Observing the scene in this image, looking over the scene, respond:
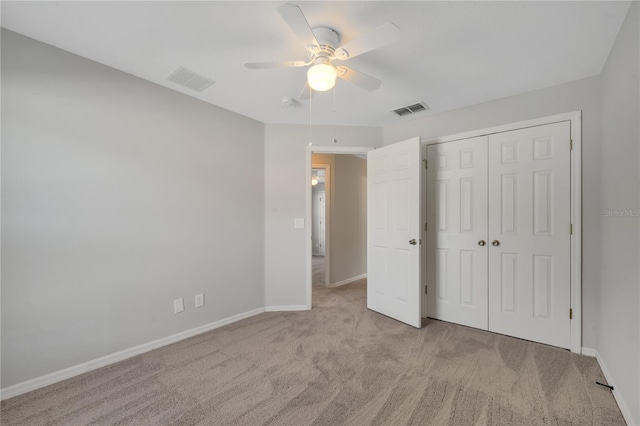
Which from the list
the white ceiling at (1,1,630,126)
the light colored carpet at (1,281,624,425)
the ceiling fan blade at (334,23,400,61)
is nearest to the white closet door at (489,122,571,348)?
the light colored carpet at (1,281,624,425)

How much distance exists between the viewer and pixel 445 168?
3053mm

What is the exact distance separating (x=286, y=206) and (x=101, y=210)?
6.08 feet

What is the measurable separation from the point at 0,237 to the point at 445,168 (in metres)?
3.75

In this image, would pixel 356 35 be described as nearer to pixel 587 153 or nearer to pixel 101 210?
pixel 587 153

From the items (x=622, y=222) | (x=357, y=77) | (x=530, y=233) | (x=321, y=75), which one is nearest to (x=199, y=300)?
(x=321, y=75)

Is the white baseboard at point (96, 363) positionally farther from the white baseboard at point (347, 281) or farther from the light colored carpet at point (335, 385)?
the white baseboard at point (347, 281)

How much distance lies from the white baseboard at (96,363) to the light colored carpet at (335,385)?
55 millimetres

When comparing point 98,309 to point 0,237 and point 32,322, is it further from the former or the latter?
point 0,237

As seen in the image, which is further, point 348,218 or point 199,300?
point 348,218

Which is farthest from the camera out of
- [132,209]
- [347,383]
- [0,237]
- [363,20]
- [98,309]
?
[132,209]

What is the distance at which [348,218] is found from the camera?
16.2ft

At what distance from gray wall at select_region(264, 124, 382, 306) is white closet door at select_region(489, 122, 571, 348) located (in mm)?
1970

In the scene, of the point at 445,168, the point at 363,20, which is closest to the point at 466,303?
the point at 445,168

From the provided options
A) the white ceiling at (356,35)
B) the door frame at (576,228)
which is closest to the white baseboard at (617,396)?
the door frame at (576,228)
